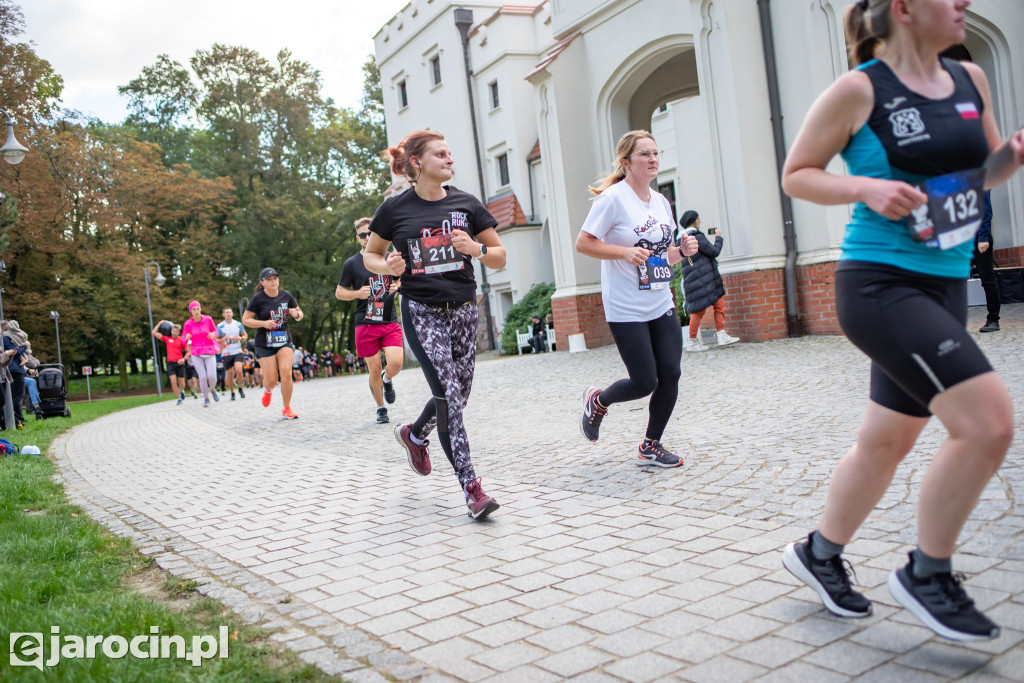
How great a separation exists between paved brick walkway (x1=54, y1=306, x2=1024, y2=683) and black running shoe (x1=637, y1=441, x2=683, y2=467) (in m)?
0.17

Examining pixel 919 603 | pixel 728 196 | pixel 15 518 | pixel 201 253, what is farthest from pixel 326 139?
pixel 919 603

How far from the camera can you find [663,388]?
5.74 meters

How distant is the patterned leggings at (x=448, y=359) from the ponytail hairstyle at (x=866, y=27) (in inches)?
108

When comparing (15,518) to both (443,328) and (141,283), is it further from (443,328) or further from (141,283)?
(141,283)

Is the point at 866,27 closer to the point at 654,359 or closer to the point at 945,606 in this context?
the point at 945,606

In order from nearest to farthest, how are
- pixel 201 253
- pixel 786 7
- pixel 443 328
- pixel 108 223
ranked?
pixel 443 328 < pixel 786 7 < pixel 108 223 < pixel 201 253

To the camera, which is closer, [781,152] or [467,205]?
[467,205]

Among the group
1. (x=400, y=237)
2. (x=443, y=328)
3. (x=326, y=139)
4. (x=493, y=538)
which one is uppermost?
(x=326, y=139)

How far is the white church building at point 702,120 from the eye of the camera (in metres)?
14.4

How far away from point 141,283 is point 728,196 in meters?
30.6

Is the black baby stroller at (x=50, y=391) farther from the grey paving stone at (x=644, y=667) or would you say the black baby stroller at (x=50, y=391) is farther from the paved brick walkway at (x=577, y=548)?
the grey paving stone at (x=644, y=667)

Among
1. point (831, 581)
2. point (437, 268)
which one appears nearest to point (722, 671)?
point (831, 581)

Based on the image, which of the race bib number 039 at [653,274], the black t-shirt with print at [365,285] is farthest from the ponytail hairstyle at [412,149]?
the black t-shirt with print at [365,285]

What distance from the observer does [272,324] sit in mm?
11398
